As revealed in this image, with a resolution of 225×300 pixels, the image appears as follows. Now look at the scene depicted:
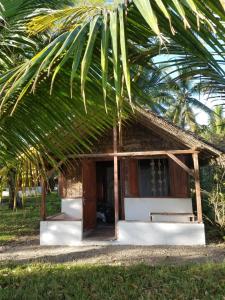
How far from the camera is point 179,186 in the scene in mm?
11688

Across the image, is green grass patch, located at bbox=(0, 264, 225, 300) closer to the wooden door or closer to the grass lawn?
the grass lawn

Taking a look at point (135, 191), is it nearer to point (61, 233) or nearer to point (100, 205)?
point (61, 233)

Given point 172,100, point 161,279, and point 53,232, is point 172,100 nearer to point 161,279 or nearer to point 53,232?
point 53,232

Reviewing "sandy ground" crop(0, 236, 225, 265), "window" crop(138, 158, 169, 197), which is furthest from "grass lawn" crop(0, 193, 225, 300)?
"window" crop(138, 158, 169, 197)

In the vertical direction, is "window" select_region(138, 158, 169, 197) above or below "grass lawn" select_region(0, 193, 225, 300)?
above

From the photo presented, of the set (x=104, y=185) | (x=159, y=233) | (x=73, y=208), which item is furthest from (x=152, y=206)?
(x=104, y=185)

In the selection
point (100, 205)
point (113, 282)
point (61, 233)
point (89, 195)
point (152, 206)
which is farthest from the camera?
point (100, 205)

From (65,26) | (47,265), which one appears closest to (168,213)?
(47,265)

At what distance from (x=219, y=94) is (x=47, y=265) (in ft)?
21.3

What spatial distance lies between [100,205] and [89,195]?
2.58 metres

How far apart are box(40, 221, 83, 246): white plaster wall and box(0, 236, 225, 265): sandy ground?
332 mm

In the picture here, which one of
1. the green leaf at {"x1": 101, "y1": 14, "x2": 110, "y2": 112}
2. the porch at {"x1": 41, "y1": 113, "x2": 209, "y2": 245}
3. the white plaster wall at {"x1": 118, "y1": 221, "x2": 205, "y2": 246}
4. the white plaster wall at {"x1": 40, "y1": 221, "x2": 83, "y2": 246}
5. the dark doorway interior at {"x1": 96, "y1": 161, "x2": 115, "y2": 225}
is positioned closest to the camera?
the green leaf at {"x1": 101, "y1": 14, "x2": 110, "y2": 112}

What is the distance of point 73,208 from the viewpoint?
11.9 m

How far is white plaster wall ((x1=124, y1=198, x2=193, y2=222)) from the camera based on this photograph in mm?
11500
